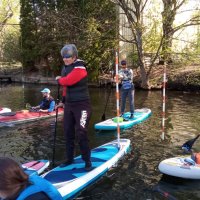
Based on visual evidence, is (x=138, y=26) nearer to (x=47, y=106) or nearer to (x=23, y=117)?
(x=47, y=106)

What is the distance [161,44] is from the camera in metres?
20.5

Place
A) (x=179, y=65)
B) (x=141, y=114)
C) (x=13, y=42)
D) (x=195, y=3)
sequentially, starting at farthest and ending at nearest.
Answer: (x=13, y=42) → (x=179, y=65) → (x=195, y=3) → (x=141, y=114)

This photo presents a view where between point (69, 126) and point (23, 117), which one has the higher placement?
point (69, 126)

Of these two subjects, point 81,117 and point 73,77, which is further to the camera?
point 81,117

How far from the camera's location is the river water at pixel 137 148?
6.18 meters

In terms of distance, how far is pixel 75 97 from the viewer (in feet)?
20.4

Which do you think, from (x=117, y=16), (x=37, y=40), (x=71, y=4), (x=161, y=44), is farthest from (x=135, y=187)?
(x=37, y=40)

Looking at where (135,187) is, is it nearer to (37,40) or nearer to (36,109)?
(36,109)

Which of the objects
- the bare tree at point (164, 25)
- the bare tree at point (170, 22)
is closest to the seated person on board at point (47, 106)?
the bare tree at point (170, 22)

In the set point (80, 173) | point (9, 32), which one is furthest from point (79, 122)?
point (9, 32)

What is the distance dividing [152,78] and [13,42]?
20807 millimetres

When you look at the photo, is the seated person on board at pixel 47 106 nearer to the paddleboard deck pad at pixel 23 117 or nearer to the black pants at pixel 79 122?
the paddleboard deck pad at pixel 23 117

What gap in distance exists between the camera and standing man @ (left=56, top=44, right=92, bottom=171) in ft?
19.9

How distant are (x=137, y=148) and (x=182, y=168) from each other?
7.69ft
